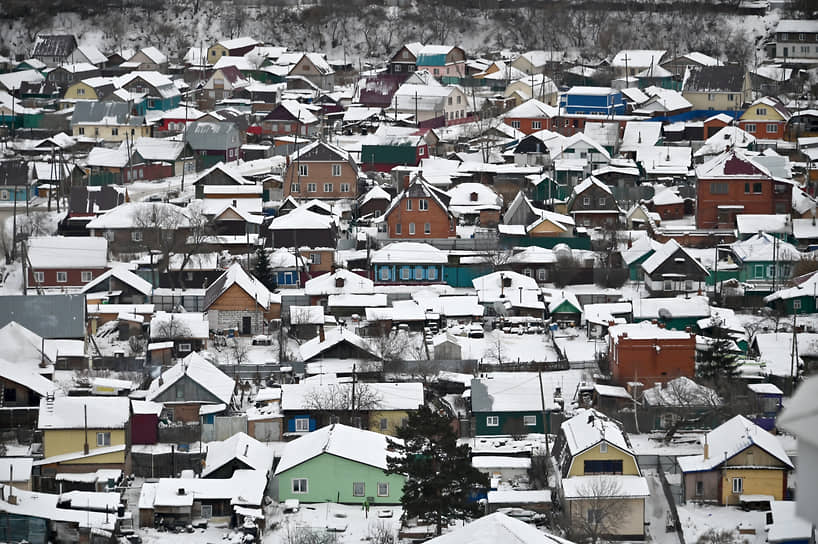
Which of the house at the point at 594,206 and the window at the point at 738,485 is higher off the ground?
the house at the point at 594,206

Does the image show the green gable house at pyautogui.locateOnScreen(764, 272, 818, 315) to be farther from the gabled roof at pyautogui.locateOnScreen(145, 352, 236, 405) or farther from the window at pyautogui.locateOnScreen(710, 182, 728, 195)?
the gabled roof at pyautogui.locateOnScreen(145, 352, 236, 405)

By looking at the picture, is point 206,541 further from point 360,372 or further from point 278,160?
point 278,160

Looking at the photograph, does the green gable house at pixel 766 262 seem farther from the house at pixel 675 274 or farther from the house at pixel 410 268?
the house at pixel 410 268

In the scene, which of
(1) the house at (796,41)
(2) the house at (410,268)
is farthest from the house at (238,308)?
(1) the house at (796,41)

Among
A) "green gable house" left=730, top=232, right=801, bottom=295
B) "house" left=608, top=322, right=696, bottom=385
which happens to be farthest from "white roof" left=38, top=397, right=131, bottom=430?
"green gable house" left=730, top=232, right=801, bottom=295

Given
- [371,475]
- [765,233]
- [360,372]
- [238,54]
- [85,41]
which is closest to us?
[371,475]

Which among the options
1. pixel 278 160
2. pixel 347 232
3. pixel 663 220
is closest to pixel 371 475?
pixel 347 232
